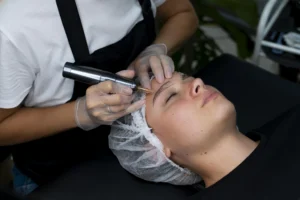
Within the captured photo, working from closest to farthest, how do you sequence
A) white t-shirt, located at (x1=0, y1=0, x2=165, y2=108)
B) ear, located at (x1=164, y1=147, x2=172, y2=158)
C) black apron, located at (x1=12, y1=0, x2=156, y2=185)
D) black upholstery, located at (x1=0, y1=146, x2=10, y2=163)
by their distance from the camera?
white t-shirt, located at (x1=0, y1=0, x2=165, y2=108)
ear, located at (x1=164, y1=147, x2=172, y2=158)
black apron, located at (x1=12, y1=0, x2=156, y2=185)
black upholstery, located at (x1=0, y1=146, x2=10, y2=163)

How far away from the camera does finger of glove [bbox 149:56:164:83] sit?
3.96 ft

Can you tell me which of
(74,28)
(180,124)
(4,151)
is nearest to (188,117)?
(180,124)

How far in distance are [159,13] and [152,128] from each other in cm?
56

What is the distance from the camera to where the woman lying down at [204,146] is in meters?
1.09

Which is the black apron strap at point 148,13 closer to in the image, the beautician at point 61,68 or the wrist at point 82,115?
the beautician at point 61,68

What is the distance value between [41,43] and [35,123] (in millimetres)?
231

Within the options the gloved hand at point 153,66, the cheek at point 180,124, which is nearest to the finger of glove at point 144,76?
the gloved hand at point 153,66

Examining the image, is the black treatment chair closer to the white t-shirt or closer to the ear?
the ear

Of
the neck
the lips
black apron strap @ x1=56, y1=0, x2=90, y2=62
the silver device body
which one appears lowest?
the neck

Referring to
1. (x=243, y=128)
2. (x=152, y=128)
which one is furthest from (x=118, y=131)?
(x=243, y=128)

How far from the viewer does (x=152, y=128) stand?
118 cm

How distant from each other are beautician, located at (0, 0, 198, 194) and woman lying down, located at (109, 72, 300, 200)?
7cm

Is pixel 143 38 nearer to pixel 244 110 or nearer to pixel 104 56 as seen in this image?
pixel 104 56

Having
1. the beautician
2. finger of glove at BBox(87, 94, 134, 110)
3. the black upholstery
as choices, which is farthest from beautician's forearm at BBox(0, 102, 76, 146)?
the black upholstery
